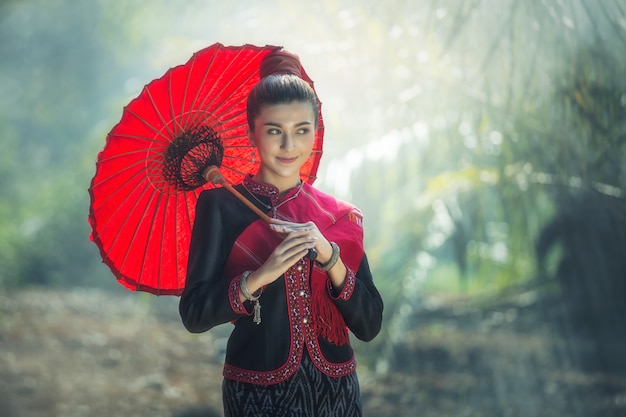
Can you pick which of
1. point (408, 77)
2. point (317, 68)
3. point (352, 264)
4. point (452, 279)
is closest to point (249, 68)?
point (352, 264)

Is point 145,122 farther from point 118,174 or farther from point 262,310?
point 262,310

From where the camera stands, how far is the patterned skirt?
53.2 inches

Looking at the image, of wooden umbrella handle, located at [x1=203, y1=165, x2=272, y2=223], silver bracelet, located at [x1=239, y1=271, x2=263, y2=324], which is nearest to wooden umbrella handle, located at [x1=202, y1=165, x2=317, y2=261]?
wooden umbrella handle, located at [x1=203, y1=165, x2=272, y2=223]

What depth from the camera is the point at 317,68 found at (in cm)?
510

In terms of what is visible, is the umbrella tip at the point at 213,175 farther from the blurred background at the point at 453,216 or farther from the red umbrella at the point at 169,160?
the blurred background at the point at 453,216

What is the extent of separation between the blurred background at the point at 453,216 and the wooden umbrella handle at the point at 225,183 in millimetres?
2110

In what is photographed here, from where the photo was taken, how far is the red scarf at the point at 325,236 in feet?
4.54

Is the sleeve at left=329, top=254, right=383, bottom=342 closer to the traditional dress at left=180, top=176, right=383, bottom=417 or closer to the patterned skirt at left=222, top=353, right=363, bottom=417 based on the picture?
the traditional dress at left=180, top=176, right=383, bottom=417

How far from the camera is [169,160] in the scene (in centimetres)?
148

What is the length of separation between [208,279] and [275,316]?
141mm

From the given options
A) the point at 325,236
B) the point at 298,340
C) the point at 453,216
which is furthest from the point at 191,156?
the point at 453,216

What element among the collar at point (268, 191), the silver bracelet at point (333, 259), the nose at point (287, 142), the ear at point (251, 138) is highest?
the ear at point (251, 138)

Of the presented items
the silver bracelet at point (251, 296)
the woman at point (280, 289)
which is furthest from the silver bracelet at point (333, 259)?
the silver bracelet at point (251, 296)

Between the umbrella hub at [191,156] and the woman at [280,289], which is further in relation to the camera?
the umbrella hub at [191,156]
